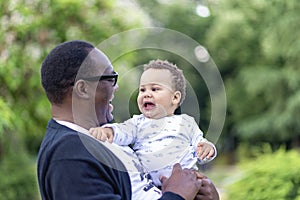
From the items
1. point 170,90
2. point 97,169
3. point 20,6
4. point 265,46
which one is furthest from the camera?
point 265,46

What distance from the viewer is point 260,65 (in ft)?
90.0

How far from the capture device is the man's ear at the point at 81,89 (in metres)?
2.13

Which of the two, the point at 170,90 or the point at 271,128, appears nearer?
the point at 170,90

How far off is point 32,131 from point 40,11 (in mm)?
2260

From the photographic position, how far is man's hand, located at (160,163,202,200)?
82.2 inches

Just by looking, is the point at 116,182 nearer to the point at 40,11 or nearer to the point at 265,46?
the point at 40,11

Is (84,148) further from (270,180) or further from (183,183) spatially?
(270,180)

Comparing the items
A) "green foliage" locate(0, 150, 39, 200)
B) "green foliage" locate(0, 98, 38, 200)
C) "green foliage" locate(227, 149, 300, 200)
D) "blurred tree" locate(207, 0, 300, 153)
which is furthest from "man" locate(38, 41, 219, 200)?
"blurred tree" locate(207, 0, 300, 153)

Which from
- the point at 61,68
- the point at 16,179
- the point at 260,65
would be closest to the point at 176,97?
the point at 61,68

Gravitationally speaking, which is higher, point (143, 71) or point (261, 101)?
point (261, 101)

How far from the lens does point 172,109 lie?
2.38m

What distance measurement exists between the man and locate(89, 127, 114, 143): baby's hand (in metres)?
0.02

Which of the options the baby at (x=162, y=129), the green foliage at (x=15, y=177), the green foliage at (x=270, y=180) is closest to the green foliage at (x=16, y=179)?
the green foliage at (x=15, y=177)

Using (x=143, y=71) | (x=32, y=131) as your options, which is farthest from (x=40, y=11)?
(x=143, y=71)
